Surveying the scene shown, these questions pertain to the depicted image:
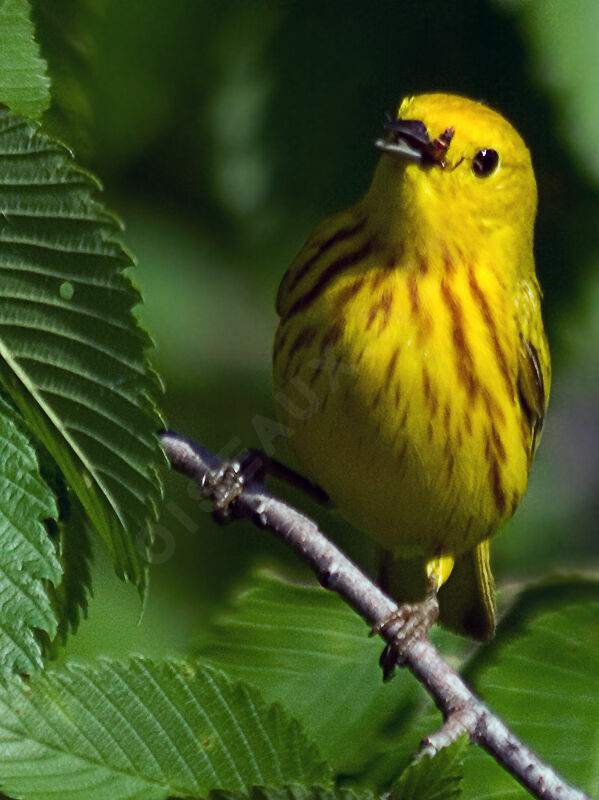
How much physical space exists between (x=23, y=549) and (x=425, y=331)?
1330mm

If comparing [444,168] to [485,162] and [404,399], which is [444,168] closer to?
[485,162]

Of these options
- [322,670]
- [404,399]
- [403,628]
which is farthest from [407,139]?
[322,670]

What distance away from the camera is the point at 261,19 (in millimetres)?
2758

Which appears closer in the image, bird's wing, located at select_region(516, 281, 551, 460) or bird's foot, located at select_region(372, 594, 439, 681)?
bird's foot, located at select_region(372, 594, 439, 681)

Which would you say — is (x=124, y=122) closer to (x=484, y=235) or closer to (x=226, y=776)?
(x=484, y=235)

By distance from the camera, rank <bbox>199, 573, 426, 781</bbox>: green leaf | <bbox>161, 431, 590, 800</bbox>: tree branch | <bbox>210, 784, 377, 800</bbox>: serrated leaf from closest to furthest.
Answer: <bbox>210, 784, 377, 800</bbox>: serrated leaf → <bbox>161, 431, 590, 800</bbox>: tree branch → <bbox>199, 573, 426, 781</bbox>: green leaf

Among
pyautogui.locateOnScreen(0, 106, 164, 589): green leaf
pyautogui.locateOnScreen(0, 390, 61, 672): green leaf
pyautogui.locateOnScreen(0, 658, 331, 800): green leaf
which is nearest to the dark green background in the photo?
pyautogui.locateOnScreen(0, 106, 164, 589): green leaf

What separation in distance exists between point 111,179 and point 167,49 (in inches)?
20.5

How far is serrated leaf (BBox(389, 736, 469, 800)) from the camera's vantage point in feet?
3.88

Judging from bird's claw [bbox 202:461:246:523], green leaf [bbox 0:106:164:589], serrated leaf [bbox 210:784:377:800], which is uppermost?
green leaf [bbox 0:106:164:589]

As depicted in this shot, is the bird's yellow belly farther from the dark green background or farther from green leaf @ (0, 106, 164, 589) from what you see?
green leaf @ (0, 106, 164, 589)

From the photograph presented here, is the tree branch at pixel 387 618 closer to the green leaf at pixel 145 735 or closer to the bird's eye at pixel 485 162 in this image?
the green leaf at pixel 145 735

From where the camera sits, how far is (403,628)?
86.8 inches

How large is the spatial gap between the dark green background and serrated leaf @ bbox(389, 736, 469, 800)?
1.02 m
